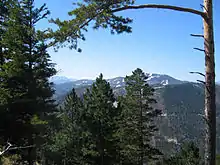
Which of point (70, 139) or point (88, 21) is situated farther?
point (70, 139)

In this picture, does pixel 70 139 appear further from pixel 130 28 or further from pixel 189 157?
pixel 130 28

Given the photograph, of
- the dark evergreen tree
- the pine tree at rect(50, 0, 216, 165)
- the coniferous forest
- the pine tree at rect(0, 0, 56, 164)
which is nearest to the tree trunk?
the pine tree at rect(50, 0, 216, 165)

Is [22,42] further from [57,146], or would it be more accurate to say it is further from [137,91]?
[57,146]

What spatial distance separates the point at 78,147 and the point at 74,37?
64.0 feet

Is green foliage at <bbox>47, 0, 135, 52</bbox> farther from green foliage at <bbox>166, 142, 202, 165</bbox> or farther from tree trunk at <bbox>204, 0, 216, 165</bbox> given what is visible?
green foliage at <bbox>166, 142, 202, 165</bbox>

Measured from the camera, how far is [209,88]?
689 centimetres

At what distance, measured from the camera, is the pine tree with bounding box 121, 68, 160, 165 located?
76.2 ft

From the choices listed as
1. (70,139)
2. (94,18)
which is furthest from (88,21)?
(70,139)

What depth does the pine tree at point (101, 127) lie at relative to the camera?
22.8 m

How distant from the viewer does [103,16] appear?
25.1ft

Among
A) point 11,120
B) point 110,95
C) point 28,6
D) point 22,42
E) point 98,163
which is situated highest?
point 28,6

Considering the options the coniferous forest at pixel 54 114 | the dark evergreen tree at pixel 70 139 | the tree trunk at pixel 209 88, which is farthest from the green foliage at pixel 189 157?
the tree trunk at pixel 209 88

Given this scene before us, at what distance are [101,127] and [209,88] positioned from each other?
16834mm

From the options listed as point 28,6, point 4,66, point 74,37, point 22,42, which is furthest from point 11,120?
point 74,37
